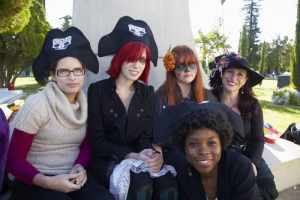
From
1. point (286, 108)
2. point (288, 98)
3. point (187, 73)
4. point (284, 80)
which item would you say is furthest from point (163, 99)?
point (284, 80)

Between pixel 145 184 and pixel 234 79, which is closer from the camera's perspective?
pixel 145 184

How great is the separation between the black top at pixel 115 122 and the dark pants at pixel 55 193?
1.07ft

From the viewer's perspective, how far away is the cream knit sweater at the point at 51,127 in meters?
1.73

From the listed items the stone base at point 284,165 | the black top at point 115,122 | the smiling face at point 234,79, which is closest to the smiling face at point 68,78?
the black top at point 115,122

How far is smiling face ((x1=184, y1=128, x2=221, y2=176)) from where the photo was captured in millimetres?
1679

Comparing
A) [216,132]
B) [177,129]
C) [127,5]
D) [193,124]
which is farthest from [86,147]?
[127,5]

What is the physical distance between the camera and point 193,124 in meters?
1.69

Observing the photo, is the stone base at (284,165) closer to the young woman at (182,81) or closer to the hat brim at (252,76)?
the hat brim at (252,76)

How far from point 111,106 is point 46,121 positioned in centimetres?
57

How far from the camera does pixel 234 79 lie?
2625mm

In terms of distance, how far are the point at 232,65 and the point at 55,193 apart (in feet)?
6.89

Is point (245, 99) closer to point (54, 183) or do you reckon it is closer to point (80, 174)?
point (80, 174)

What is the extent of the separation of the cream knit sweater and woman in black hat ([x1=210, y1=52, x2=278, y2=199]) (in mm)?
1625

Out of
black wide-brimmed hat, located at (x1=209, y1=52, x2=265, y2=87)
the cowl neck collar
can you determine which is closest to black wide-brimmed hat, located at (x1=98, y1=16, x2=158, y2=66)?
the cowl neck collar
